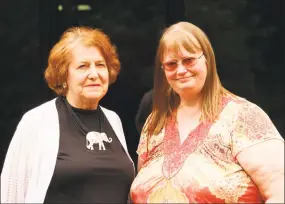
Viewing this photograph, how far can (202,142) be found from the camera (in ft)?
7.16

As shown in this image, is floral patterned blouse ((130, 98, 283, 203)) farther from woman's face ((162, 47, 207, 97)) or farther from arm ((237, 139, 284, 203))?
woman's face ((162, 47, 207, 97))

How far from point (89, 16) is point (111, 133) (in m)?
1.03

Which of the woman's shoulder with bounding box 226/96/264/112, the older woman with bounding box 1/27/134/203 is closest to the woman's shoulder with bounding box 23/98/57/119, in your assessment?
the older woman with bounding box 1/27/134/203

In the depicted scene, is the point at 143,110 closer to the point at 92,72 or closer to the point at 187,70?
the point at 92,72

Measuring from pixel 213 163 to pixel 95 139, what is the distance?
59 centimetres

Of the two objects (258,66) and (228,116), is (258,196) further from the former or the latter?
(258,66)

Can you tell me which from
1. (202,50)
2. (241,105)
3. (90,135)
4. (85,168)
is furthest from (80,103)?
(241,105)

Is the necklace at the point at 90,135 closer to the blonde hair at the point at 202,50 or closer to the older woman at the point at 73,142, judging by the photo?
the older woman at the point at 73,142

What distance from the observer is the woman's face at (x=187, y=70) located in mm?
2209

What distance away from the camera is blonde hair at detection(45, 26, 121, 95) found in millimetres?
2482

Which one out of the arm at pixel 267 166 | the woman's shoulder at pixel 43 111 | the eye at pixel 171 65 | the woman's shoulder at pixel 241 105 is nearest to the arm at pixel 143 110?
the woman's shoulder at pixel 43 111

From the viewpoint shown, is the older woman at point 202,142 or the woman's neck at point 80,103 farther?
the woman's neck at point 80,103

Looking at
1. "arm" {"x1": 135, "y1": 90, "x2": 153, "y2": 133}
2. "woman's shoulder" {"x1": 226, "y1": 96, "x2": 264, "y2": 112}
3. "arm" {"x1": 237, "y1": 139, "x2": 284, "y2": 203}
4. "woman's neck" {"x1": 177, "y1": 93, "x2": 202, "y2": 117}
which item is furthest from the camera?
"arm" {"x1": 135, "y1": 90, "x2": 153, "y2": 133}

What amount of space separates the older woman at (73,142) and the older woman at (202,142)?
0.53 ft
